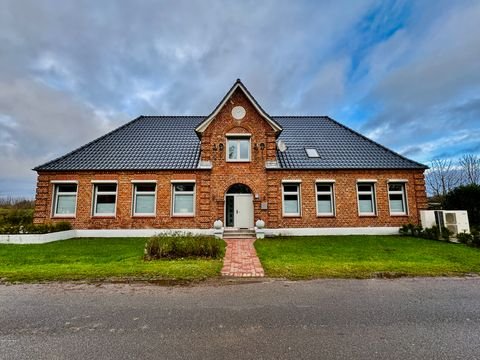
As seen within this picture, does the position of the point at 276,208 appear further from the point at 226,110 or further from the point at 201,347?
the point at 201,347

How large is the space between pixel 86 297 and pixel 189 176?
35.2 ft

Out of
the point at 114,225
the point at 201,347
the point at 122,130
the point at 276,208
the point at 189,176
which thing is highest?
the point at 122,130

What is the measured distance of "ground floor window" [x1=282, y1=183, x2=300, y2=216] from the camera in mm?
16000

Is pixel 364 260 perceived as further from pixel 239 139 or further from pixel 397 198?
pixel 239 139

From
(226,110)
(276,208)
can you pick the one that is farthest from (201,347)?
(226,110)

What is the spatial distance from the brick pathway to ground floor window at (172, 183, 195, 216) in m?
4.87

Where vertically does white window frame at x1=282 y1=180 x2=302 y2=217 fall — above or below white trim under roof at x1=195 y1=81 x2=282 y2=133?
below

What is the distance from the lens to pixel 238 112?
53.9ft

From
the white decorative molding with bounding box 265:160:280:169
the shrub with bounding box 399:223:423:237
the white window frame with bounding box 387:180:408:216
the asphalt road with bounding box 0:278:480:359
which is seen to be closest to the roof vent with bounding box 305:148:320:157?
the white decorative molding with bounding box 265:160:280:169

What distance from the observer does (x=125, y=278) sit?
6785 millimetres

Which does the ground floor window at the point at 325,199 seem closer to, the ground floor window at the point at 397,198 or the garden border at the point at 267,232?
the garden border at the point at 267,232

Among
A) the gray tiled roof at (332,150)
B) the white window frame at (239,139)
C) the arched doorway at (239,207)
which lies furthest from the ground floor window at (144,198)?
the gray tiled roof at (332,150)

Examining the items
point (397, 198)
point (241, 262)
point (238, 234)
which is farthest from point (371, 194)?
point (241, 262)

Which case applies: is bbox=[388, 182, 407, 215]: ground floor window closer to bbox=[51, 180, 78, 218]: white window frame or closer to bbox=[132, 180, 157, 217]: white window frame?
bbox=[132, 180, 157, 217]: white window frame
